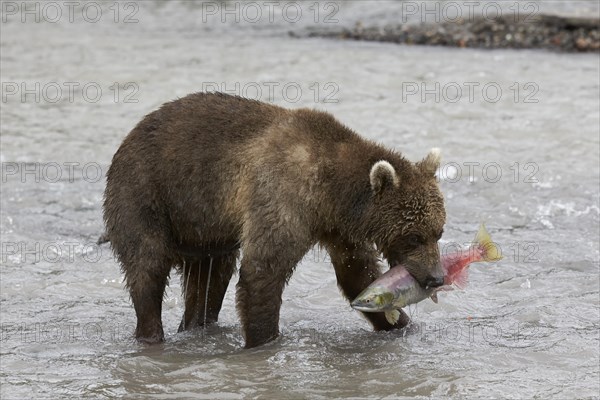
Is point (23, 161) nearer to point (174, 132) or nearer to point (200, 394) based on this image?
point (174, 132)

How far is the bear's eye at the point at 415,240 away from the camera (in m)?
Answer: 7.41

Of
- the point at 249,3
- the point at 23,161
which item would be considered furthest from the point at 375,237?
the point at 249,3

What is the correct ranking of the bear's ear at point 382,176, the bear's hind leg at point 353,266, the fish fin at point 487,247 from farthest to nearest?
the bear's hind leg at point 353,266
the fish fin at point 487,247
the bear's ear at point 382,176

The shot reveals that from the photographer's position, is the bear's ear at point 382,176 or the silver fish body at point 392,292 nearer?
the bear's ear at point 382,176

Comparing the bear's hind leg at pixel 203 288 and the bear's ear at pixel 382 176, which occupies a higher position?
the bear's ear at pixel 382 176

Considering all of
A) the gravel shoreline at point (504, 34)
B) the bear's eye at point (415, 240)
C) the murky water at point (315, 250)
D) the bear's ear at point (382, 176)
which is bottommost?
the murky water at point (315, 250)

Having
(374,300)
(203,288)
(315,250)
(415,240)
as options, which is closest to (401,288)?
(374,300)

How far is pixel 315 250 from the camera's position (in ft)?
34.4

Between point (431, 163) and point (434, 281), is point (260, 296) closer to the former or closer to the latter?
point (434, 281)

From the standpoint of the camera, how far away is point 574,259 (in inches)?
388

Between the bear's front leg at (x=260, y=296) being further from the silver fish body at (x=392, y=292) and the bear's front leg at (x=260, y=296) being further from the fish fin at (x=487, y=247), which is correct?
the fish fin at (x=487, y=247)

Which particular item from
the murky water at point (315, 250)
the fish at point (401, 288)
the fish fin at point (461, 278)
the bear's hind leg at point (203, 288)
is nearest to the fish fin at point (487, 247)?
the fish at point (401, 288)

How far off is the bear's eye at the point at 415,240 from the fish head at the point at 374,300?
1.21 ft

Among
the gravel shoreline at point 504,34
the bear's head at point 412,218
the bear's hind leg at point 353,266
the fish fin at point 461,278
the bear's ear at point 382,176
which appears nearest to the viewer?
the bear's ear at point 382,176
